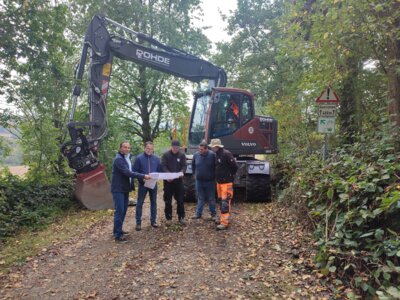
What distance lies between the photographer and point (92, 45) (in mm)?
7422

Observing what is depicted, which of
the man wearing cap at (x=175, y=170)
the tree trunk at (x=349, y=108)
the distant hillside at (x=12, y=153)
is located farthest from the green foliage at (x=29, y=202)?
the tree trunk at (x=349, y=108)

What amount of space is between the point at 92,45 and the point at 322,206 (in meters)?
5.95

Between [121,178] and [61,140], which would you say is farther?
[61,140]

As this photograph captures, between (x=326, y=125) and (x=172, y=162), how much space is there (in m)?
3.29

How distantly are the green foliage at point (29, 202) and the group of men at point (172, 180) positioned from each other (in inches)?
89.1

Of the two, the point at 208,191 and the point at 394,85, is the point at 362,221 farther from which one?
the point at 394,85

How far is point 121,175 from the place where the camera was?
5609 millimetres

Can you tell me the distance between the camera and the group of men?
5.59m

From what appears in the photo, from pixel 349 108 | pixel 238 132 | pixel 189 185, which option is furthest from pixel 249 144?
pixel 349 108

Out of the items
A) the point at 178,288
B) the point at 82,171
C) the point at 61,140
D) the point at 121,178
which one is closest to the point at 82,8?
the point at 61,140

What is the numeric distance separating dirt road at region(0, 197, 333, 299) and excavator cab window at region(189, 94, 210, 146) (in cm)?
295

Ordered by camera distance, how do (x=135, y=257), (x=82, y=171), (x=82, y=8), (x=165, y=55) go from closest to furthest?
1. (x=135, y=257)
2. (x=82, y=171)
3. (x=165, y=55)
4. (x=82, y=8)

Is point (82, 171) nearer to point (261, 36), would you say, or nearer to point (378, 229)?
point (378, 229)

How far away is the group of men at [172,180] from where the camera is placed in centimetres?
559
